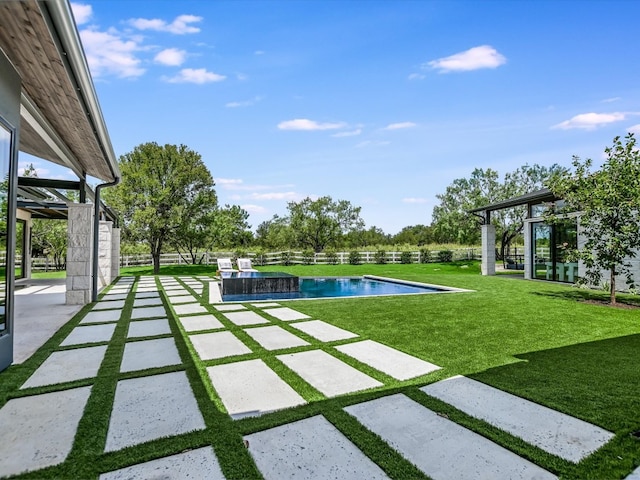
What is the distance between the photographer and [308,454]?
2.00m

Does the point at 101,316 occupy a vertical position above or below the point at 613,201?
below

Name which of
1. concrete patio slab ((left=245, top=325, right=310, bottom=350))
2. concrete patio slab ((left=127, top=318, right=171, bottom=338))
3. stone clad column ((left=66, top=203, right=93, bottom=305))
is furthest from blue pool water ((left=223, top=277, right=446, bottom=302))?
concrete patio slab ((left=245, top=325, right=310, bottom=350))

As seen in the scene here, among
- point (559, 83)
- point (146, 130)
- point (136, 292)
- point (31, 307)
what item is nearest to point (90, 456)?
point (31, 307)

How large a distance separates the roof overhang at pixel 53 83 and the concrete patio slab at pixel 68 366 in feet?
9.36

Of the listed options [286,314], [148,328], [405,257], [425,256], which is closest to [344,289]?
[286,314]

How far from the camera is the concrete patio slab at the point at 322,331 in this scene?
15.5ft

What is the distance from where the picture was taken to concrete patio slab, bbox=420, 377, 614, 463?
2.08 metres

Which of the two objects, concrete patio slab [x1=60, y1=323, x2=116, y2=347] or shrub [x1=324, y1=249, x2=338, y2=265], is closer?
concrete patio slab [x1=60, y1=323, x2=116, y2=347]

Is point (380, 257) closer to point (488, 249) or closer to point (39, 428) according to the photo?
point (488, 249)

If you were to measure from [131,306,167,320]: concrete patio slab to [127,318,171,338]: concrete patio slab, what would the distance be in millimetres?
438

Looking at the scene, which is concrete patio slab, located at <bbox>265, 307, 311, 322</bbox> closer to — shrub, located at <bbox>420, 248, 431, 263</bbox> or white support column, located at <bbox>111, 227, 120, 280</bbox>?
white support column, located at <bbox>111, 227, 120, 280</bbox>

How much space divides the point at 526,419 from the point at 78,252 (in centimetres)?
839

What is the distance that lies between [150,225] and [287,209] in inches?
640

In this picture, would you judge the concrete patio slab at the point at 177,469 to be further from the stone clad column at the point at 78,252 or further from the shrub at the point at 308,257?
the shrub at the point at 308,257
